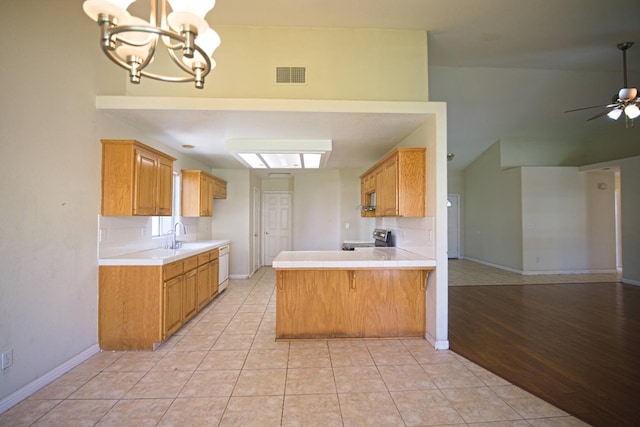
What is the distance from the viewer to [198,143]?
4156mm

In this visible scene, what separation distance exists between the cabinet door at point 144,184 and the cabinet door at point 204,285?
1100 mm

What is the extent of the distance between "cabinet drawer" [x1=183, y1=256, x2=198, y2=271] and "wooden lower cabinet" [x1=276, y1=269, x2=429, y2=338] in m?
1.19

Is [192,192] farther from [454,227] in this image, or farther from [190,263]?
[454,227]

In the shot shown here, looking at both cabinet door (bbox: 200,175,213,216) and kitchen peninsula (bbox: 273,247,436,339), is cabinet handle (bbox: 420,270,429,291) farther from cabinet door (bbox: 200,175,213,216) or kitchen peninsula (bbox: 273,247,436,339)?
cabinet door (bbox: 200,175,213,216)

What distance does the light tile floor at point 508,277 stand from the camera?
597 centimetres

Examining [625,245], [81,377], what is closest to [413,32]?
[81,377]

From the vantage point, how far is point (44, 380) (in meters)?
2.29

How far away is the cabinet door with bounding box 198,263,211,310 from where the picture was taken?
13.0 feet

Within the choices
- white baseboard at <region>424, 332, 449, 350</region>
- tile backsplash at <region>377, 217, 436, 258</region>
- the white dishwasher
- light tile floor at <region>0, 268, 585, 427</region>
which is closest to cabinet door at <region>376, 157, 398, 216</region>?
tile backsplash at <region>377, 217, 436, 258</region>

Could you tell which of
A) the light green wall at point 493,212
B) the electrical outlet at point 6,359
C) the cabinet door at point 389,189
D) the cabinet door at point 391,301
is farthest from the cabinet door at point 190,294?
the light green wall at point 493,212

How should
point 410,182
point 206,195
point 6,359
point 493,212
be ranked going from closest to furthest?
point 6,359 → point 410,182 → point 206,195 → point 493,212

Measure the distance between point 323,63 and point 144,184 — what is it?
2.27 meters

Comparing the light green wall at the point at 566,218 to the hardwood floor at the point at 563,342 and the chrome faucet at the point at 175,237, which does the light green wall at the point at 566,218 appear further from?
the chrome faucet at the point at 175,237

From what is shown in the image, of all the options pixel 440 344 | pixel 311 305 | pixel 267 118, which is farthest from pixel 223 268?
pixel 440 344
